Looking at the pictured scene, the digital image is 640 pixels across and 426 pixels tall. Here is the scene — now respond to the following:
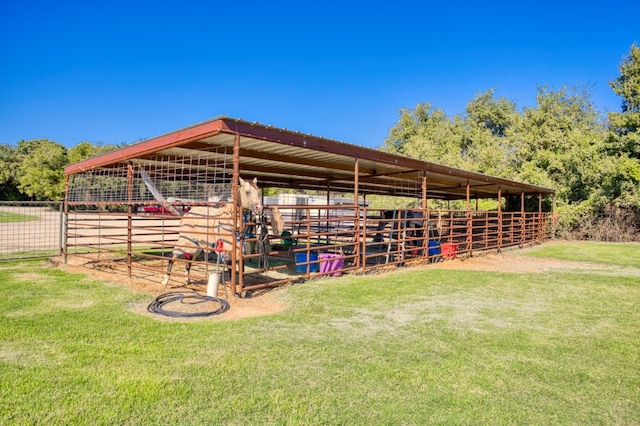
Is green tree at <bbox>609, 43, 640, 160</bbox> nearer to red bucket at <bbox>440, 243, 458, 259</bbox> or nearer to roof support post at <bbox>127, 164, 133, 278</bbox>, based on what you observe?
red bucket at <bbox>440, 243, 458, 259</bbox>

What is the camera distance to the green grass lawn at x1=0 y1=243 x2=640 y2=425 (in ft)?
7.82

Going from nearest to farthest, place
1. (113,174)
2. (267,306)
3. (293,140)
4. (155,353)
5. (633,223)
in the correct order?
(155,353) → (267,306) → (293,140) → (113,174) → (633,223)

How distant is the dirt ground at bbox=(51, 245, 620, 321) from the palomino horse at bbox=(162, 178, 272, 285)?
0.50 metres

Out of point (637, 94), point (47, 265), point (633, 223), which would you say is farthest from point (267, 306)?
point (637, 94)

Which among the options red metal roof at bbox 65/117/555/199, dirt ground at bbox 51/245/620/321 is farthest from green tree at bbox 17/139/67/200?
dirt ground at bbox 51/245/620/321

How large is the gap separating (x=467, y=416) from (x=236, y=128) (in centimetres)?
419

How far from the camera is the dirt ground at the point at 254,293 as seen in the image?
477 cm

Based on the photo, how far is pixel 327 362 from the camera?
3.15 meters

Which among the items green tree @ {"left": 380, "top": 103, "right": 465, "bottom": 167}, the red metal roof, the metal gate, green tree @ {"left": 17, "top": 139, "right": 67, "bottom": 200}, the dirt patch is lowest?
the dirt patch

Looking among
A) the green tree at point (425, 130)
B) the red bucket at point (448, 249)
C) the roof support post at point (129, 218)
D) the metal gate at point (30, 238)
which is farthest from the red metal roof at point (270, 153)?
the green tree at point (425, 130)

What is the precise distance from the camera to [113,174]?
9133 mm

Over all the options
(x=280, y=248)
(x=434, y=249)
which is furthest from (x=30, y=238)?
(x=434, y=249)

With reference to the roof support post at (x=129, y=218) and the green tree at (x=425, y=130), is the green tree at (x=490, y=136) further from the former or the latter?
the roof support post at (x=129, y=218)

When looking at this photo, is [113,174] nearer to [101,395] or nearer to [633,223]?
[101,395]
